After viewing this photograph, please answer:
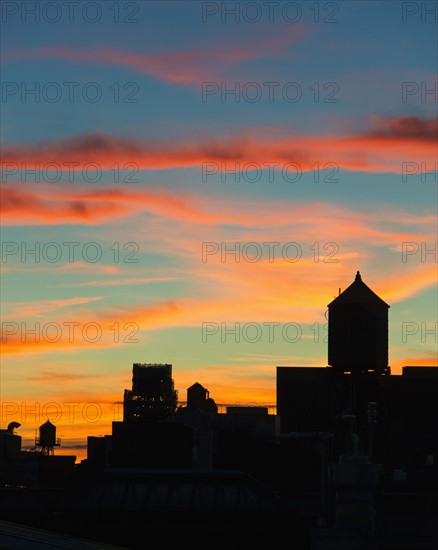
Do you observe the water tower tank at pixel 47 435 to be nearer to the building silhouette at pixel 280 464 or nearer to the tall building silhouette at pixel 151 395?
the building silhouette at pixel 280 464

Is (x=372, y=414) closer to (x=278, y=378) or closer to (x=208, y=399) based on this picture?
(x=208, y=399)

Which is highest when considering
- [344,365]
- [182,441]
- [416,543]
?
[344,365]

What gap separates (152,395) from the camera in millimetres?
135875

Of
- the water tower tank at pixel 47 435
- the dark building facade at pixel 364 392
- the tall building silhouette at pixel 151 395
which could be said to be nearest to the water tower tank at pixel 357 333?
the dark building facade at pixel 364 392

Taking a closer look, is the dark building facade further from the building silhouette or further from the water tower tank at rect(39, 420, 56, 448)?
the water tower tank at rect(39, 420, 56, 448)

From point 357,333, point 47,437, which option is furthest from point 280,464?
point 47,437

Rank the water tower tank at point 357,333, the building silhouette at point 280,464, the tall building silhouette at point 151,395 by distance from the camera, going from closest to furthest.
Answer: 1. the building silhouette at point 280,464
2. the water tower tank at point 357,333
3. the tall building silhouette at point 151,395

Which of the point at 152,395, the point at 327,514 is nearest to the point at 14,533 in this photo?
the point at 327,514

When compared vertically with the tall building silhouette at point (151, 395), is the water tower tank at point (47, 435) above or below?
below

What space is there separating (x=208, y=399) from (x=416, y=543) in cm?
7519

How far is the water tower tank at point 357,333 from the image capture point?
10725 cm

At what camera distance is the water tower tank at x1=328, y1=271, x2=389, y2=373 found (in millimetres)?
107250

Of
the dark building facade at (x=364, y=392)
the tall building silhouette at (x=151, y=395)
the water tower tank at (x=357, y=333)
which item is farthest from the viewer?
the tall building silhouette at (x=151, y=395)

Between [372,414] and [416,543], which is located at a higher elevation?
[372,414]
